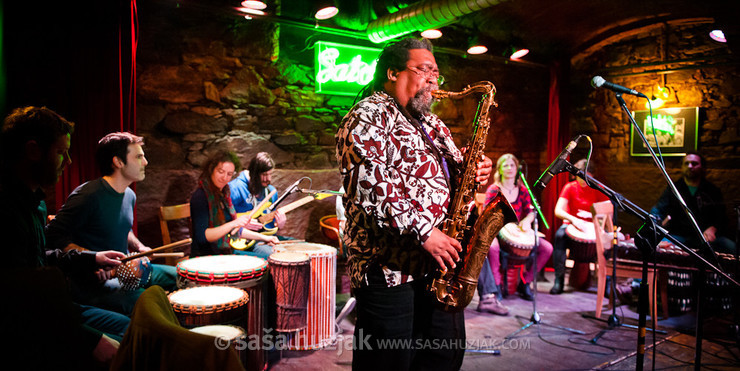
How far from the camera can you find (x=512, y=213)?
2156 mm

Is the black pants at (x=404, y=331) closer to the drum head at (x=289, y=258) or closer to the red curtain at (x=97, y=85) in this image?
the drum head at (x=289, y=258)

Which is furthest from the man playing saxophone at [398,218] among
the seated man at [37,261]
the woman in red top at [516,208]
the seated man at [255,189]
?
the woman in red top at [516,208]

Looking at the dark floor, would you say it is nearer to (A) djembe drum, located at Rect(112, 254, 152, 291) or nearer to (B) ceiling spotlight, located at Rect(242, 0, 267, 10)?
(A) djembe drum, located at Rect(112, 254, 152, 291)

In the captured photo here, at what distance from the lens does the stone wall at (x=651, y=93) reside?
6109 millimetres

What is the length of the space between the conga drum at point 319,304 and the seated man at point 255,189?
2.92 ft

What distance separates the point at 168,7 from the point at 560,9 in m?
4.84

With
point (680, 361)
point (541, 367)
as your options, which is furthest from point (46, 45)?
point (680, 361)

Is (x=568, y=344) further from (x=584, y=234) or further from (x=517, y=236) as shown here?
(x=584, y=234)

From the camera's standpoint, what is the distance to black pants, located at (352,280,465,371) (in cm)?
175

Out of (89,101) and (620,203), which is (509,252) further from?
(89,101)

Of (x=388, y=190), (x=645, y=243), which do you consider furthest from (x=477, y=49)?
(x=388, y=190)

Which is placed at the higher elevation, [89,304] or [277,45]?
[277,45]

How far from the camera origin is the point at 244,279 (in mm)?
3002

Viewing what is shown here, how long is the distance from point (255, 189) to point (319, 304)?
64.1 inches
